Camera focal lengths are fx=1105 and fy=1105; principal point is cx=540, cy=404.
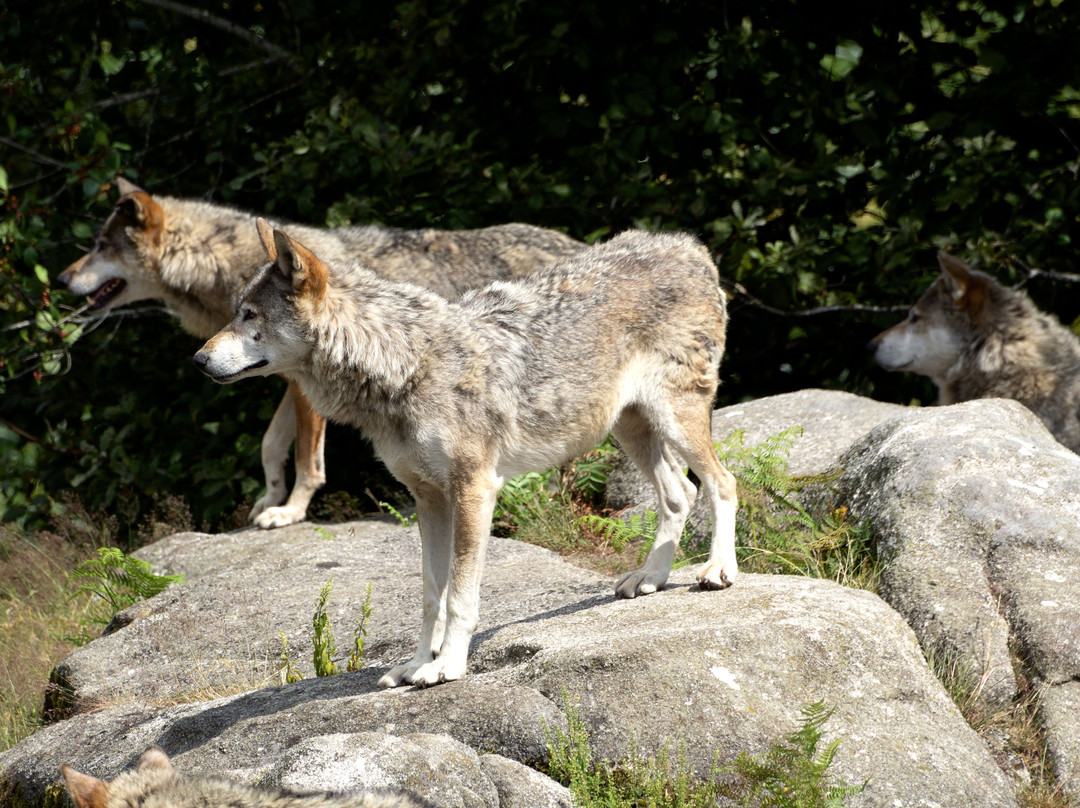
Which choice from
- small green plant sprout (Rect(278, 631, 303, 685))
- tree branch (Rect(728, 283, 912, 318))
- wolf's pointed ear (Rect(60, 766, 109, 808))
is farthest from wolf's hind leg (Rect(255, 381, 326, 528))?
wolf's pointed ear (Rect(60, 766, 109, 808))

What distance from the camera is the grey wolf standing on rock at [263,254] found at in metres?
8.04

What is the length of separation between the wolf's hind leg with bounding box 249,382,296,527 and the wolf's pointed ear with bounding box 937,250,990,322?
484cm

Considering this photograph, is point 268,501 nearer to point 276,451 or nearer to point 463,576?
point 276,451

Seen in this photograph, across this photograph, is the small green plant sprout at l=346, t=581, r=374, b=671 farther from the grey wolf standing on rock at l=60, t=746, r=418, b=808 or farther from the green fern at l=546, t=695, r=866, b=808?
the grey wolf standing on rock at l=60, t=746, r=418, b=808

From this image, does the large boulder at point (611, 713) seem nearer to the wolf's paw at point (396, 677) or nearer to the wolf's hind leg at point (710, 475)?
the wolf's paw at point (396, 677)

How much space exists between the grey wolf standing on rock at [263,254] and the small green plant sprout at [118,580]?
109 centimetres

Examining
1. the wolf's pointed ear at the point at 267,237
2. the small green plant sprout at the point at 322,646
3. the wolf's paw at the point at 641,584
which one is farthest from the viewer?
the wolf's paw at the point at 641,584

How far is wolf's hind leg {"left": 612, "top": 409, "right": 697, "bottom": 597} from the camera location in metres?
5.42

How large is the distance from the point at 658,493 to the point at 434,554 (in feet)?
4.30

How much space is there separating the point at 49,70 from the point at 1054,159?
346 inches

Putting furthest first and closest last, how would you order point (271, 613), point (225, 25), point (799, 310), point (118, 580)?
point (225, 25) → point (799, 310) → point (118, 580) → point (271, 613)

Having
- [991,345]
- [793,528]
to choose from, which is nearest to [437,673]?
[793,528]

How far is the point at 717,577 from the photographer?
514 centimetres

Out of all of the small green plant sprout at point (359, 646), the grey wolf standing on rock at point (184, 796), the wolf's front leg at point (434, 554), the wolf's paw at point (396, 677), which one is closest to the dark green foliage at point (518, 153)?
the small green plant sprout at point (359, 646)
